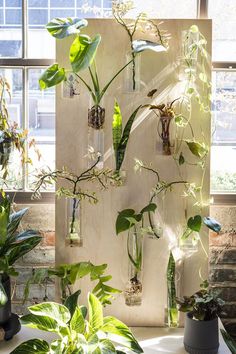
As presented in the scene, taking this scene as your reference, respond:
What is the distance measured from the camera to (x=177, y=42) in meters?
2.23

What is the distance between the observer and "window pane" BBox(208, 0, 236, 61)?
2.42 m

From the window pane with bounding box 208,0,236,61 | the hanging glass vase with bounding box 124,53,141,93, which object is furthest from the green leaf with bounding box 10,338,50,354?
the window pane with bounding box 208,0,236,61

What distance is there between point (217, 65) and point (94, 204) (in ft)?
2.87

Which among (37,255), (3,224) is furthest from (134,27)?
(37,255)

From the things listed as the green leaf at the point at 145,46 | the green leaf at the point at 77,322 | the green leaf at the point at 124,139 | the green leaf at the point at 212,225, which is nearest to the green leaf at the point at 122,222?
the green leaf at the point at 124,139

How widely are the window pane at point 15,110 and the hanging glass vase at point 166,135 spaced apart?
2.26ft

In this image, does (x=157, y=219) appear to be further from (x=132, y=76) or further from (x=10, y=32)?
(x=10, y=32)

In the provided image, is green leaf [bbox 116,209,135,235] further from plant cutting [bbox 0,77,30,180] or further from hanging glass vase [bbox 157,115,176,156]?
plant cutting [bbox 0,77,30,180]

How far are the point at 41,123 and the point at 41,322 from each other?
1020mm

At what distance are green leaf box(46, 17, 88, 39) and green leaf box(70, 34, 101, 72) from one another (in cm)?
5

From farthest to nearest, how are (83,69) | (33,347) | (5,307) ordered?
1. (5,307)
2. (83,69)
3. (33,347)

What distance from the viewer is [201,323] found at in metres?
2.03

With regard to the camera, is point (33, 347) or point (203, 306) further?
point (203, 306)

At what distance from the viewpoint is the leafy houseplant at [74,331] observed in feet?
5.95
